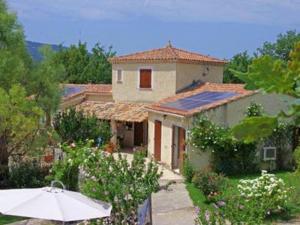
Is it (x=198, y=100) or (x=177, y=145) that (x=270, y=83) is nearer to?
(x=177, y=145)

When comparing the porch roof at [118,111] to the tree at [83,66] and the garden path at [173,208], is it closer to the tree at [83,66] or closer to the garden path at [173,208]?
the garden path at [173,208]

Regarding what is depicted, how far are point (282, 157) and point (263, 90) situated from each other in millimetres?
27958

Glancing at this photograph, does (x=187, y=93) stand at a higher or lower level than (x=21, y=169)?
higher

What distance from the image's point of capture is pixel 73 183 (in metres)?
18.8

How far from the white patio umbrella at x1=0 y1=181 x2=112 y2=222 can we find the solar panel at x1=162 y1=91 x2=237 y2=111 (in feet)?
55.1

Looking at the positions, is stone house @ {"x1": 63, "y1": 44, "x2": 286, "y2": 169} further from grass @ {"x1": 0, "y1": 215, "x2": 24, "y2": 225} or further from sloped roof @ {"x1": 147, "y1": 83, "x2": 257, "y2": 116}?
grass @ {"x1": 0, "y1": 215, "x2": 24, "y2": 225}

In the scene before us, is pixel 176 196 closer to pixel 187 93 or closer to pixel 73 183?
pixel 73 183

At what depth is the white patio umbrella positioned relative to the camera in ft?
33.5

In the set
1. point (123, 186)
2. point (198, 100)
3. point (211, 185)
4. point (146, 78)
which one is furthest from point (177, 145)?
point (123, 186)

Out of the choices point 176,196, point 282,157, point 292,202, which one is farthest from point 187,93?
point 292,202

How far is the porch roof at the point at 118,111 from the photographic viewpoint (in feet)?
112

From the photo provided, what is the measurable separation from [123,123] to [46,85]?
15.5 meters

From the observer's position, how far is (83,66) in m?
63.0

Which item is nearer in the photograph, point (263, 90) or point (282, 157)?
point (263, 90)
